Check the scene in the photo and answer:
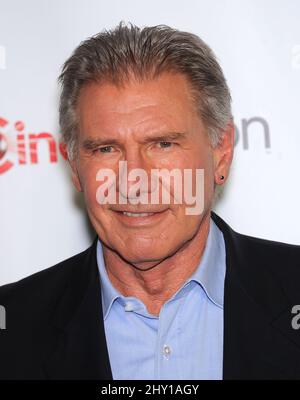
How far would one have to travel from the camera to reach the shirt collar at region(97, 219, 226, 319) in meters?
1.90

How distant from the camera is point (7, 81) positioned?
2314 mm

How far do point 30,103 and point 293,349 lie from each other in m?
1.14

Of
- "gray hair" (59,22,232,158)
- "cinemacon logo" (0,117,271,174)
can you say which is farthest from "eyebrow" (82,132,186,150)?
"cinemacon logo" (0,117,271,174)

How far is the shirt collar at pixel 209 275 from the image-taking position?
6.22 feet

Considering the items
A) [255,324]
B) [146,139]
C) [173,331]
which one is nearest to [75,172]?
[146,139]

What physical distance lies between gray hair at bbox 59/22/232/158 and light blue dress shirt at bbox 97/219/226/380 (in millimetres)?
388

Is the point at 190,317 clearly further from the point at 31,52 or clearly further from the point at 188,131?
the point at 31,52

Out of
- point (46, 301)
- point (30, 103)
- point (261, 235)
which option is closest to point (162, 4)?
point (30, 103)

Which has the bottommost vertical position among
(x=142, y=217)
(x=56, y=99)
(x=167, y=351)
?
(x=167, y=351)

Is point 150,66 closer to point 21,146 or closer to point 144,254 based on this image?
point 144,254

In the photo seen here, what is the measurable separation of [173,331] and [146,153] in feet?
1.51

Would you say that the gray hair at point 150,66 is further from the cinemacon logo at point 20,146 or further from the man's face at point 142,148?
the cinemacon logo at point 20,146

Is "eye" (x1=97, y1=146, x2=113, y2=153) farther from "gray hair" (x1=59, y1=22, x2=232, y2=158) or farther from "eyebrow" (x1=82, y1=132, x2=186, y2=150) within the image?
"gray hair" (x1=59, y1=22, x2=232, y2=158)

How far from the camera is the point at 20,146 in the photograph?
2.32 metres
